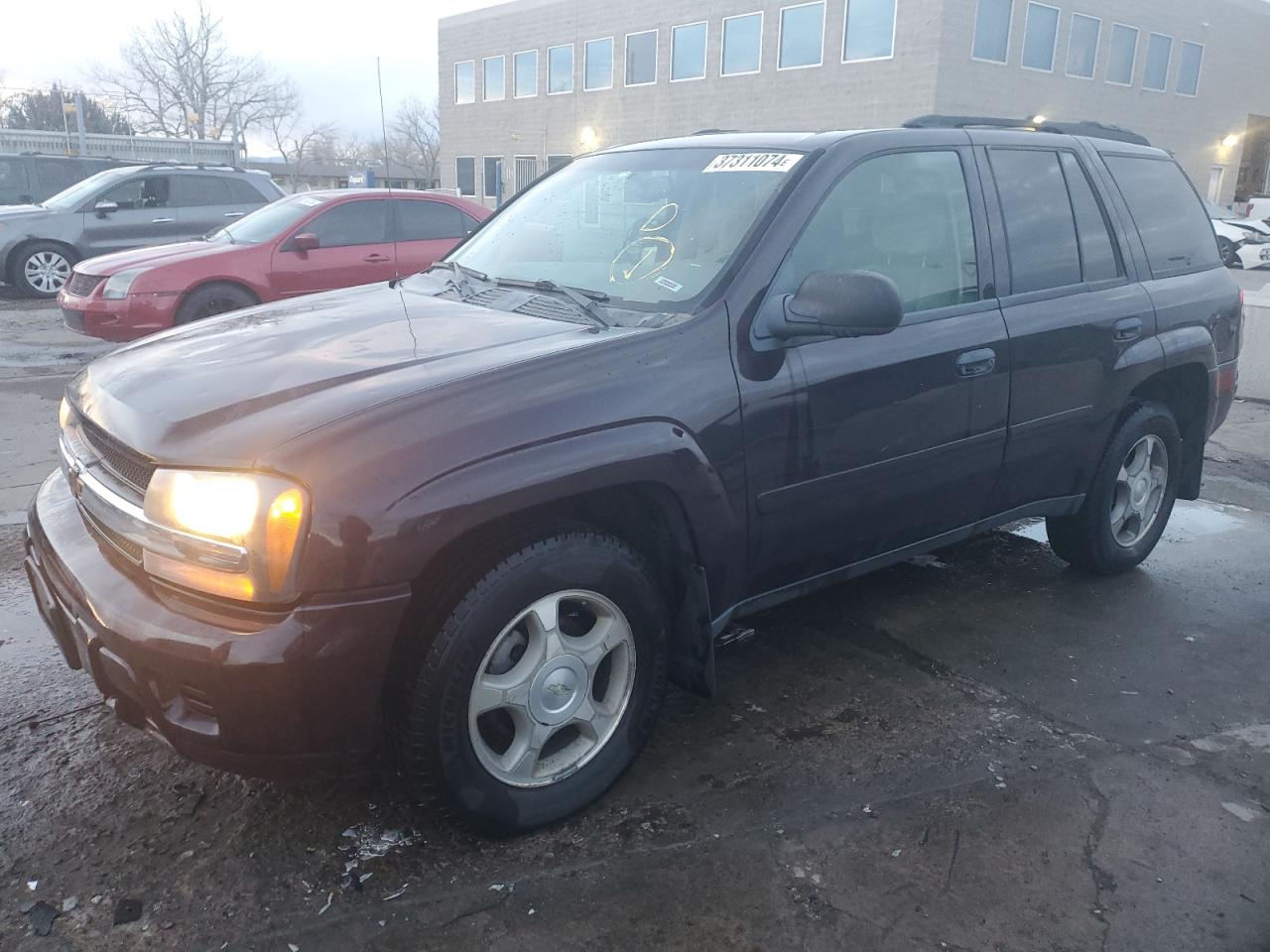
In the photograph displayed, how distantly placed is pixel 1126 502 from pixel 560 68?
3669cm

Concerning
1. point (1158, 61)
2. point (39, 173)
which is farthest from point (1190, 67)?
point (39, 173)

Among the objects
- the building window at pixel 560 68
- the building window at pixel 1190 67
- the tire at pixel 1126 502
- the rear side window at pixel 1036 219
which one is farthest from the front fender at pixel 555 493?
the building window at pixel 1190 67

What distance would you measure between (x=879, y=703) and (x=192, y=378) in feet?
7.62

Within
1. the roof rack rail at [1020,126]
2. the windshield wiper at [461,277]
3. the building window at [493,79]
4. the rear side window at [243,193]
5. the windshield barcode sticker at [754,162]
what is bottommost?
the windshield wiper at [461,277]

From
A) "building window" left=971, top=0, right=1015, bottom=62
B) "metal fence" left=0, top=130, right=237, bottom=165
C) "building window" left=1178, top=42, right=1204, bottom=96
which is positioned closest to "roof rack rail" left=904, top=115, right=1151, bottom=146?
"building window" left=971, top=0, right=1015, bottom=62

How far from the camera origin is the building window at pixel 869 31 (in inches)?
1081

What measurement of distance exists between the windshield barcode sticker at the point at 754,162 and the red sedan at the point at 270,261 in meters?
5.05

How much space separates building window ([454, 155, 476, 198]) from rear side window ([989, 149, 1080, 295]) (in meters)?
40.5

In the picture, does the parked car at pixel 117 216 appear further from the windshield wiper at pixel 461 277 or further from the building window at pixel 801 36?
the building window at pixel 801 36

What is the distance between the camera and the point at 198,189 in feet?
42.6

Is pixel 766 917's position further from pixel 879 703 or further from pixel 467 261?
pixel 467 261

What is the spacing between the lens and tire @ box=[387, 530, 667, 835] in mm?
2412

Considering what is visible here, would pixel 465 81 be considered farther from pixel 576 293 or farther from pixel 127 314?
pixel 576 293

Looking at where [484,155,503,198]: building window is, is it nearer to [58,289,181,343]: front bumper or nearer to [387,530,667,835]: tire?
[58,289,181,343]: front bumper
